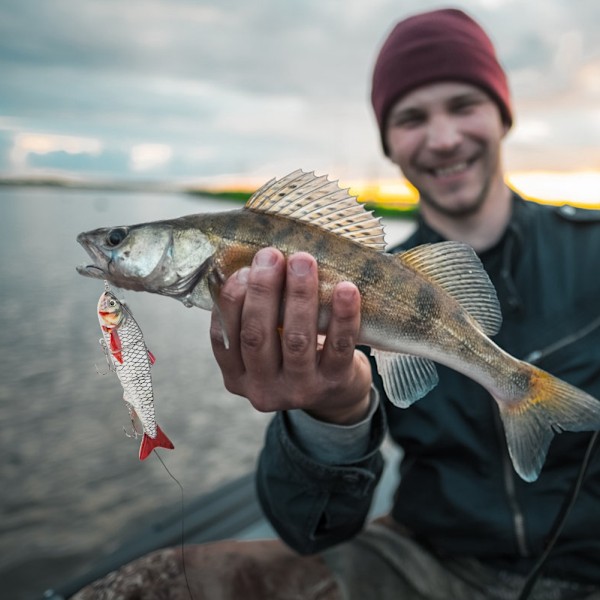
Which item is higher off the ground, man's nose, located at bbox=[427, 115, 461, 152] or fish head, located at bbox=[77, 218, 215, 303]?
man's nose, located at bbox=[427, 115, 461, 152]

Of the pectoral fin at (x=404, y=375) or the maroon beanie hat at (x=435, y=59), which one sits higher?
the maroon beanie hat at (x=435, y=59)

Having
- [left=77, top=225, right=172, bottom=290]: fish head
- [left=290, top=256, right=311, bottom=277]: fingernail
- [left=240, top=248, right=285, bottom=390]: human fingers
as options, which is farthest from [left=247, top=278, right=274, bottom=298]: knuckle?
[left=77, top=225, right=172, bottom=290]: fish head

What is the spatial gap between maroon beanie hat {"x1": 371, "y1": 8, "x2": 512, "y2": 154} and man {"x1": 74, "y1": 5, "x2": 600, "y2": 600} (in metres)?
0.02

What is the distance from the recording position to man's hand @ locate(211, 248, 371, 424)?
1.95 meters

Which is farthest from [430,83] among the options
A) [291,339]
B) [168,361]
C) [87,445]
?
[168,361]

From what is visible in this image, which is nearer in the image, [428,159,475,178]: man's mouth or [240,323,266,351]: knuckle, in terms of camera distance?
[240,323,266,351]: knuckle

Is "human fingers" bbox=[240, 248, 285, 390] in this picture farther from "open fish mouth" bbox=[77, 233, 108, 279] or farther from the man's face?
the man's face

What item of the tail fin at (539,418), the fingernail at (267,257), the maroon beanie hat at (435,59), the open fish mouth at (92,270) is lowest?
the tail fin at (539,418)

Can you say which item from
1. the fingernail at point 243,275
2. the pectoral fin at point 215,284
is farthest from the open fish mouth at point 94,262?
the fingernail at point 243,275

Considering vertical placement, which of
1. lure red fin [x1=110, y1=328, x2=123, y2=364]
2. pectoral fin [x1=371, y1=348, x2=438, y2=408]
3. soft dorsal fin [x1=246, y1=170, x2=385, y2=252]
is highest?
soft dorsal fin [x1=246, y1=170, x2=385, y2=252]

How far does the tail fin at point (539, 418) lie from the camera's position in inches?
80.3

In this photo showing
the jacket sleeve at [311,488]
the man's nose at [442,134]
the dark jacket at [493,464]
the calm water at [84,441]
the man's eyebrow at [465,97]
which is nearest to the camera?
the jacket sleeve at [311,488]

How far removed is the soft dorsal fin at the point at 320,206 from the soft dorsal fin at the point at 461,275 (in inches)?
6.9

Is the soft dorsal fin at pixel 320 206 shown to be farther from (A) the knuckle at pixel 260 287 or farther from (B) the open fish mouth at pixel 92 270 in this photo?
(B) the open fish mouth at pixel 92 270
